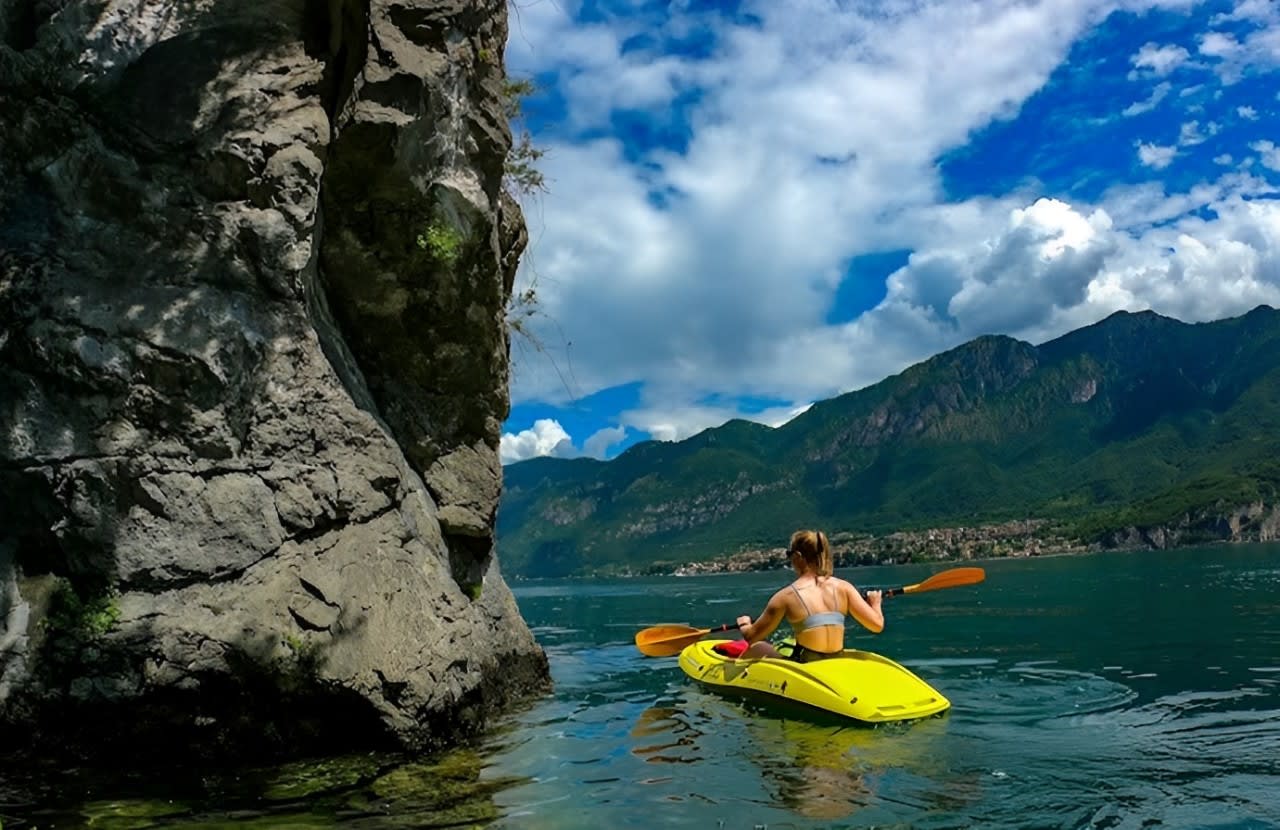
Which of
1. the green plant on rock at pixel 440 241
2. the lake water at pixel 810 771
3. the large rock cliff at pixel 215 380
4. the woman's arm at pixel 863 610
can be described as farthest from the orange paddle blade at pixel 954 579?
the green plant on rock at pixel 440 241

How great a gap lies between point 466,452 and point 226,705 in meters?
5.39

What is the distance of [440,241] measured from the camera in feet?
38.1

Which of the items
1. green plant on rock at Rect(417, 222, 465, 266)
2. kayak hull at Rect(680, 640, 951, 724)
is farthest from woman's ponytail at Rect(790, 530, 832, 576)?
green plant on rock at Rect(417, 222, 465, 266)

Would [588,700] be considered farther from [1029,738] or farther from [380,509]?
[1029,738]

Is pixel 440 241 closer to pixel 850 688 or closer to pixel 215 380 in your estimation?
pixel 215 380

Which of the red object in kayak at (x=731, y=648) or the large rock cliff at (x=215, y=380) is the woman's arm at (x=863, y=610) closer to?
the red object in kayak at (x=731, y=648)

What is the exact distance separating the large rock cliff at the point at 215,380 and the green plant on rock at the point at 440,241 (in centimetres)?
4

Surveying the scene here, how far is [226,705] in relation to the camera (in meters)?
8.63

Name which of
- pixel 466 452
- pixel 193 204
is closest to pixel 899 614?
pixel 466 452

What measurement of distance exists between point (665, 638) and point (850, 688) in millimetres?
6436

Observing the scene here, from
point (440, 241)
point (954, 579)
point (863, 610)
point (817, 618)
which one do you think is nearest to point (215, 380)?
point (440, 241)

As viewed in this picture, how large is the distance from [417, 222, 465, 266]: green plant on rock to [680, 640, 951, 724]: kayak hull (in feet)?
22.9

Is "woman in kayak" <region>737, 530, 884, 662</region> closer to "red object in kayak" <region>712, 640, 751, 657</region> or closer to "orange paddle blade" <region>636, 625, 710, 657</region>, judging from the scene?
"red object in kayak" <region>712, 640, 751, 657</region>

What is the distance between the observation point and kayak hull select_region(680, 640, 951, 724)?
32.3ft
